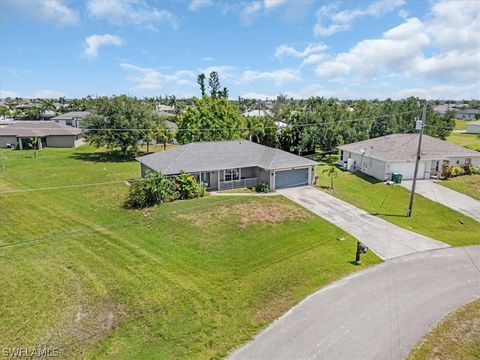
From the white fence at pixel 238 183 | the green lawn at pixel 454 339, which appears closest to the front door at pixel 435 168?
the white fence at pixel 238 183

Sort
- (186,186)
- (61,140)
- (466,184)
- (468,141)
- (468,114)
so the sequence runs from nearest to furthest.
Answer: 1. (186,186)
2. (466,184)
3. (61,140)
4. (468,141)
5. (468,114)

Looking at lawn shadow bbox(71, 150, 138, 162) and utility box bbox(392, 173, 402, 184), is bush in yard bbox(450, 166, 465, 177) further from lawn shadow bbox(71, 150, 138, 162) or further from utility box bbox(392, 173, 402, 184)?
lawn shadow bbox(71, 150, 138, 162)

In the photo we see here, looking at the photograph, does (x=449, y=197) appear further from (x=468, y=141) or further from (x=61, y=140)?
(x=61, y=140)

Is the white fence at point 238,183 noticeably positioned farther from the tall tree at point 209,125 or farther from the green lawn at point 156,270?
the tall tree at point 209,125

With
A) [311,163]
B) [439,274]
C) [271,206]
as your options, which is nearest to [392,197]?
[311,163]

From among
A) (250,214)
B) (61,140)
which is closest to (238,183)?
(250,214)

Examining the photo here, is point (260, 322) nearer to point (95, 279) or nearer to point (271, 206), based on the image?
point (95, 279)

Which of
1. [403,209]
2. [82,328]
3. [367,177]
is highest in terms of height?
[367,177]
